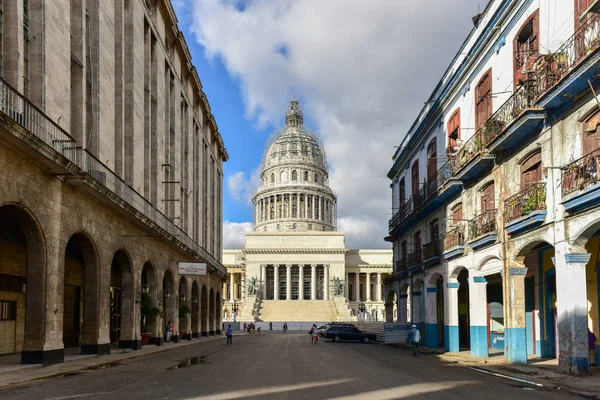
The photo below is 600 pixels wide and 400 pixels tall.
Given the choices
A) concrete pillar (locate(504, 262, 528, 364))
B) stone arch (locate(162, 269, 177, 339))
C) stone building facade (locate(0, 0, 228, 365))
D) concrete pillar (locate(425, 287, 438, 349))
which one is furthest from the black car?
concrete pillar (locate(504, 262, 528, 364))

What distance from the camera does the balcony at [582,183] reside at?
1567cm

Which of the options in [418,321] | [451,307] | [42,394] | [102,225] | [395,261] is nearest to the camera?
[42,394]

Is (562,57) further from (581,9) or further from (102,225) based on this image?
(102,225)

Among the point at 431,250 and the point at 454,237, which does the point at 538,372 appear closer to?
the point at 454,237

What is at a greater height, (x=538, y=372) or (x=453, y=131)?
(x=453, y=131)

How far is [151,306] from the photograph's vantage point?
109 ft

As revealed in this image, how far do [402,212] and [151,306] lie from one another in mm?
16889

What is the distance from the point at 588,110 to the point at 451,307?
1389 cm

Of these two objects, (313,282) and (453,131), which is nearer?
(453,131)

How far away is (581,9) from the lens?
17125 millimetres

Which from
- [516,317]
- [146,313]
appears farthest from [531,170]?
[146,313]

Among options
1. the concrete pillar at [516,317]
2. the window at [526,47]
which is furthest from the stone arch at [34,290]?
the window at [526,47]

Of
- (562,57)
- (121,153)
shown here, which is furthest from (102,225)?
(562,57)

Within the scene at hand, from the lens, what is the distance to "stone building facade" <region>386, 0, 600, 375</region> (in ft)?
56.1
